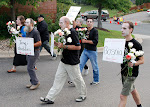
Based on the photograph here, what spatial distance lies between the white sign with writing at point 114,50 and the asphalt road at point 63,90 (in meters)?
1.44

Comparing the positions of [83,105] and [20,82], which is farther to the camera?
[20,82]

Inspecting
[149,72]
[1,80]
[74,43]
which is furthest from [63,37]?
[149,72]

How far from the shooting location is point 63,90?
6.04m


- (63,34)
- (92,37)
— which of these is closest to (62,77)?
(63,34)

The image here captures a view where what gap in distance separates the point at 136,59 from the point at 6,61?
6392 mm

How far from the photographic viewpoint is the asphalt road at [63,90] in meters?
5.20

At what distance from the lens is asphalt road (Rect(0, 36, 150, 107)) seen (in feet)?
17.1

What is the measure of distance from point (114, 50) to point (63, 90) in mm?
2398

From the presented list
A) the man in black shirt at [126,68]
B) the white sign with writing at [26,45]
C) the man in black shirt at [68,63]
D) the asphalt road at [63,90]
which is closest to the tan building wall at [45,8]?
the asphalt road at [63,90]

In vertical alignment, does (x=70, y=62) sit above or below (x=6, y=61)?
above

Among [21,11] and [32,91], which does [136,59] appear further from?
[21,11]

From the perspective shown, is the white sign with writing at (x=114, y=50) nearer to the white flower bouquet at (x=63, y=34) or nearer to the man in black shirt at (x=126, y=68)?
the man in black shirt at (x=126, y=68)

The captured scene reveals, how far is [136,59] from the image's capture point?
4.12 m

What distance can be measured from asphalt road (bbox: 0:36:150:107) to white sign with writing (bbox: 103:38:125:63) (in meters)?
1.44
